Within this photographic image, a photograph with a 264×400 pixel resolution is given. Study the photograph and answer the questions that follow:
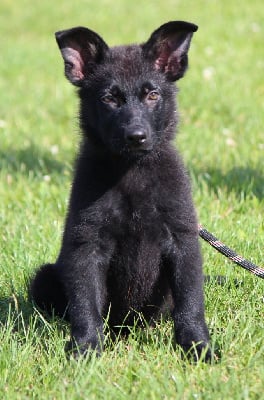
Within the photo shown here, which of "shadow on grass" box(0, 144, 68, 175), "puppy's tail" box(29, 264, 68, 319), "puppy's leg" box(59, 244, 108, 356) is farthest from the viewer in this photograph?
"shadow on grass" box(0, 144, 68, 175)

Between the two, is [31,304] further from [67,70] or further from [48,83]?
[48,83]

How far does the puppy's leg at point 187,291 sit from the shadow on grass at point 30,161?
315 centimetres

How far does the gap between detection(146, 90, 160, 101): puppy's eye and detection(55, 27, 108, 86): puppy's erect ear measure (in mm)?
327

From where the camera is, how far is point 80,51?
388 centimetres

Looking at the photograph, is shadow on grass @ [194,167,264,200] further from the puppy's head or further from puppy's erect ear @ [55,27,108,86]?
puppy's erect ear @ [55,27,108,86]

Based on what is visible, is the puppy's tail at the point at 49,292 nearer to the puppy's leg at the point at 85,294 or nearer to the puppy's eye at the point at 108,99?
the puppy's leg at the point at 85,294

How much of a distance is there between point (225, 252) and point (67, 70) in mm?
1244

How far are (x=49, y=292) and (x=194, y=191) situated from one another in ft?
6.30

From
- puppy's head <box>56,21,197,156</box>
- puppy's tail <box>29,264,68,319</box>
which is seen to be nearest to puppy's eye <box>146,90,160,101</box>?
puppy's head <box>56,21,197,156</box>

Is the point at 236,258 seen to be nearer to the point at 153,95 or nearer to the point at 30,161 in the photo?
the point at 153,95

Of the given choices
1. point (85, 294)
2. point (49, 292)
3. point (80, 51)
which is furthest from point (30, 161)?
point (85, 294)

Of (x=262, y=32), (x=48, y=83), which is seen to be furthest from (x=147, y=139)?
(x=262, y=32)

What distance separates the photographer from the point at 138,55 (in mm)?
3789

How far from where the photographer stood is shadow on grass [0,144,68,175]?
675cm
